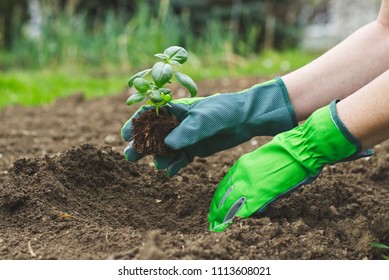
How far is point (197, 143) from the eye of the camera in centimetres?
211

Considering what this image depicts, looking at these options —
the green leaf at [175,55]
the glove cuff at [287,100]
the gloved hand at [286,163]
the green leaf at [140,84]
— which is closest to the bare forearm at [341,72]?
the glove cuff at [287,100]

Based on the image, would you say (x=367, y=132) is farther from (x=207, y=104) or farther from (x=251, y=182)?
(x=207, y=104)

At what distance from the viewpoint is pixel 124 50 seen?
6117 mm

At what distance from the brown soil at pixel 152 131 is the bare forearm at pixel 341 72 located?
47 centimetres

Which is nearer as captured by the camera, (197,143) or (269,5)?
(197,143)

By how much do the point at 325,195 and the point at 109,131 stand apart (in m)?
1.63

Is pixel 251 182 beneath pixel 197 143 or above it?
beneath

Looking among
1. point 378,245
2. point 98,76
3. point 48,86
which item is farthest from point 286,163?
point 98,76

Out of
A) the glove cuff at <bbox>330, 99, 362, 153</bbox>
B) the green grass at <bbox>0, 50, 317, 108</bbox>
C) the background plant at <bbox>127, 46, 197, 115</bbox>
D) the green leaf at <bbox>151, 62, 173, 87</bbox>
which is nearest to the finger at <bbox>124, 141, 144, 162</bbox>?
the background plant at <bbox>127, 46, 197, 115</bbox>

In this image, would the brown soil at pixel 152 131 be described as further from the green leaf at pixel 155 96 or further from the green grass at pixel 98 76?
the green grass at pixel 98 76

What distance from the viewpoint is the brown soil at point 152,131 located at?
2.00m

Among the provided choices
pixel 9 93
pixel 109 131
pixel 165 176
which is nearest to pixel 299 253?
pixel 165 176

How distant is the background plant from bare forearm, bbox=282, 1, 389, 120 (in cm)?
42

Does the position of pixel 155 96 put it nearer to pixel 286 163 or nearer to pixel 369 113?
pixel 286 163
